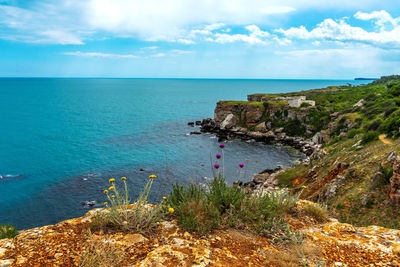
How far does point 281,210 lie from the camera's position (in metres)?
6.07

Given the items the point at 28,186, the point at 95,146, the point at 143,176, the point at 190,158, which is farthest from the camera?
the point at 95,146

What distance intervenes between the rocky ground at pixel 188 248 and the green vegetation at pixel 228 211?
8.5 inches

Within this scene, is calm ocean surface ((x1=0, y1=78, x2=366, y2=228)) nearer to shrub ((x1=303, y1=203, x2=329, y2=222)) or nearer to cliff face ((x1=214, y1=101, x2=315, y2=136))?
shrub ((x1=303, y1=203, x2=329, y2=222))

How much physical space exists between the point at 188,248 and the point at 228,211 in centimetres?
155

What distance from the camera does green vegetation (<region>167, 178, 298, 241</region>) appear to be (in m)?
5.02

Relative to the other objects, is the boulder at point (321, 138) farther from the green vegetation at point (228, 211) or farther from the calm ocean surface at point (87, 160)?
the green vegetation at point (228, 211)

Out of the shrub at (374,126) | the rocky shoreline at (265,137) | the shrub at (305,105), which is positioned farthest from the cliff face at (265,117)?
the shrub at (374,126)

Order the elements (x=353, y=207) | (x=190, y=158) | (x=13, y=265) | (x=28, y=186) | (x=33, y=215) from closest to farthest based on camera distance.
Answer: (x=13, y=265)
(x=353, y=207)
(x=33, y=215)
(x=28, y=186)
(x=190, y=158)

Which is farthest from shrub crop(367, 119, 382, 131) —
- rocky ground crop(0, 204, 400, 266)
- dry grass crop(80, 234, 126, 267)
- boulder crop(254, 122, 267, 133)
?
dry grass crop(80, 234, 126, 267)

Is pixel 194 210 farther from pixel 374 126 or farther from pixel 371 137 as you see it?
pixel 374 126

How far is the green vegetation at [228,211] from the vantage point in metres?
5.02

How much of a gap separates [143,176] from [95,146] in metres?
21.5

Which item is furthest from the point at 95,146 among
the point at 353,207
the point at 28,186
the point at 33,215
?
the point at 353,207

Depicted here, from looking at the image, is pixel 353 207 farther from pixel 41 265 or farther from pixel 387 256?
pixel 41 265
